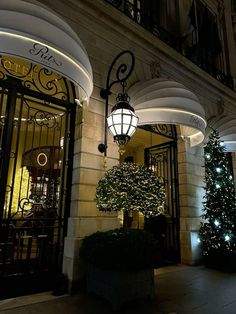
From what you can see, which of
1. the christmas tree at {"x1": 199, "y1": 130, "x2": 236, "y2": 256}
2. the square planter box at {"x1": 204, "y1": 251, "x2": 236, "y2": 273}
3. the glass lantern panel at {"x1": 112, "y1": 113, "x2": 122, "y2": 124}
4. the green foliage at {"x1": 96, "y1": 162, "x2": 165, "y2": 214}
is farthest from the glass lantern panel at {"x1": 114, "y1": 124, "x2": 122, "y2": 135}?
the square planter box at {"x1": 204, "y1": 251, "x2": 236, "y2": 273}

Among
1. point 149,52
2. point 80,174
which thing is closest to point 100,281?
point 80,174

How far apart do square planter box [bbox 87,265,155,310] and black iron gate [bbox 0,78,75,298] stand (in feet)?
3.19

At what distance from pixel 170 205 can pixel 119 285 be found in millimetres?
4364

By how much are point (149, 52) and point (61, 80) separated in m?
2.83

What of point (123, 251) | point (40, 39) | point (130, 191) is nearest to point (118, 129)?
point (130, 191)

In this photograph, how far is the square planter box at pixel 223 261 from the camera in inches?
244

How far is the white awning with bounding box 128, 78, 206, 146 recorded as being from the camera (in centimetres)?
571

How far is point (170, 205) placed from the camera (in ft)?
25.5

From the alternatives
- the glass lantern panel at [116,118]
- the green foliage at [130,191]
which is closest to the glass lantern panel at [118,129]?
the glass lantern panel at [116,118]

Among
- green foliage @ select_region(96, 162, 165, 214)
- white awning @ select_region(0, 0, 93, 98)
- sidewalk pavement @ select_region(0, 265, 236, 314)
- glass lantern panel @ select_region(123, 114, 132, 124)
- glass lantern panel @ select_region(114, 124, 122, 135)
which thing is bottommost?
sidewalk pavement @ select_region(0, 265, 236, 314)

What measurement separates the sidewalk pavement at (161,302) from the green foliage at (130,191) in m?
1.41

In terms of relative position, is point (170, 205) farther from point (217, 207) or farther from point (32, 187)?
point (32, 187)

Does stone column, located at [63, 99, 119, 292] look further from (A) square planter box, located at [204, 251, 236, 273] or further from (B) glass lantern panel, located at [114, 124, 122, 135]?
(A) square planter box, located at [204, 251, 236, 273]

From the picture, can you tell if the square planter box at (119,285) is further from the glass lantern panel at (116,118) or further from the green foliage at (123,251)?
the glass lantern panel at (116,118)
